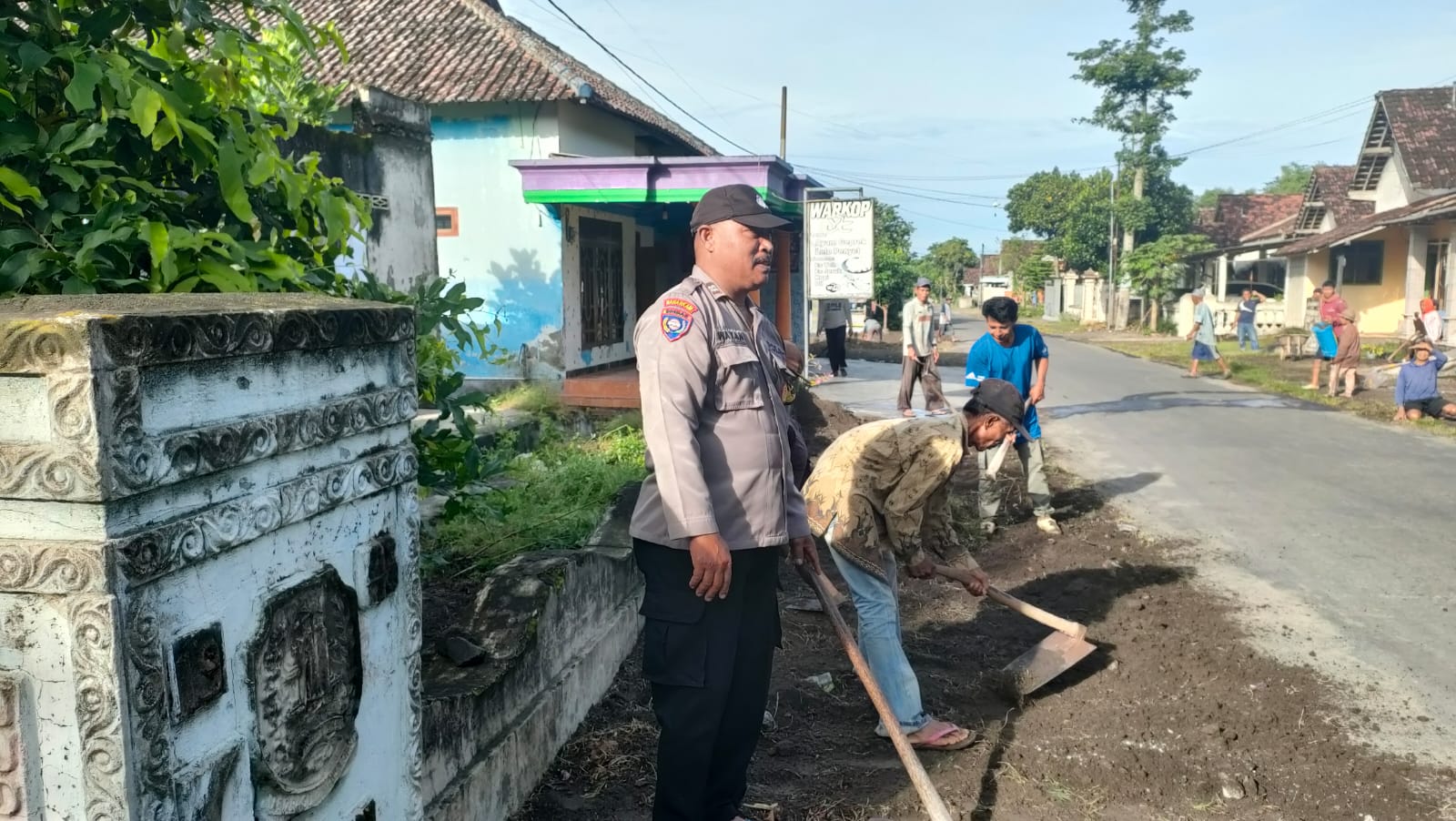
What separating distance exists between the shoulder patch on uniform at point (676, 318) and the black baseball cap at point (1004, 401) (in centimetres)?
163

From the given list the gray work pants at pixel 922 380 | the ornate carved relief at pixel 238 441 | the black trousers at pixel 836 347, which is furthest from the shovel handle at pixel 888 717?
the black trousers at pixel 836 347

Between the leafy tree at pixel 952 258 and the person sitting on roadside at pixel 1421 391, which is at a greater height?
the leafy tree at pixel 952 258

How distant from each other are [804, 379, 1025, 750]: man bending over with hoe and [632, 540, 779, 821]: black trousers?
0.87 meters

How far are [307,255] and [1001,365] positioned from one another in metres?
5.17

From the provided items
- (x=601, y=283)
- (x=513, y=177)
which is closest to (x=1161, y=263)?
(x=601, y=283)

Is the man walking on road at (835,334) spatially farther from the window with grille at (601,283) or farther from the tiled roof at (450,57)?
the window with grille at (601,283)

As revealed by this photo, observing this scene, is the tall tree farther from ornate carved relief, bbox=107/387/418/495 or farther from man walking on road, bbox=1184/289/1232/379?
ornate carved relief, bbox=107/387/418/495

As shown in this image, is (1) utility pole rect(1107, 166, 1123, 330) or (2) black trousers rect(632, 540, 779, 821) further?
(1) utility pole rect(1107, 166, 1123, 330)

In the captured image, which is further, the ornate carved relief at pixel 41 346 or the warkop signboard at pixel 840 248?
the warkop signboard at pixel 840 248

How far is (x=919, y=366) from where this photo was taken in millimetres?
11828

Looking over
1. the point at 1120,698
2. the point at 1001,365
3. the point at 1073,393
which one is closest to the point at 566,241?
the point at 1001,365

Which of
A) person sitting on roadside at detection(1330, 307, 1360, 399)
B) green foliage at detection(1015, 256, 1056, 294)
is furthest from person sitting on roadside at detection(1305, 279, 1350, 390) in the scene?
green foliage at detection(1015, 256, 1056, 294)

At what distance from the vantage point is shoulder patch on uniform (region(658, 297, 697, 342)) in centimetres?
273

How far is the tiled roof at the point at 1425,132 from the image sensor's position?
2480cm
